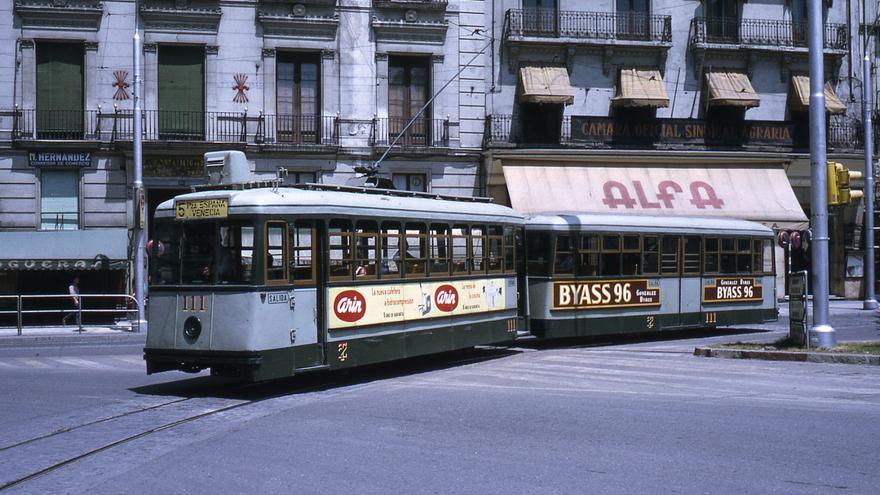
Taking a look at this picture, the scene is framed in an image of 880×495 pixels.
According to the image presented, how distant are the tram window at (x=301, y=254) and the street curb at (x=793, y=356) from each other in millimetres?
7864

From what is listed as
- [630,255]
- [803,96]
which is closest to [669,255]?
[630,255]

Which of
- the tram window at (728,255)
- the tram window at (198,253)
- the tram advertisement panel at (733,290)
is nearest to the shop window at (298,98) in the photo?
the tram window at (728,255)

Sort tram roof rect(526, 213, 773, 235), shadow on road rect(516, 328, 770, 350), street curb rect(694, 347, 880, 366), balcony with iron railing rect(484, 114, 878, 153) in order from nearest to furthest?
street curb rect(694, 347, 880, 366), tram roof rect(526, 213, 773, 235), shadow on road rect(516, 328, 770, 350), balcony with iron railing rect(484, 114, 878, 153)

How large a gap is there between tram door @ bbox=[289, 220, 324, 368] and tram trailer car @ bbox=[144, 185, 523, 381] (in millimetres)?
15

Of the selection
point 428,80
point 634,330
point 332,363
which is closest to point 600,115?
point 428,80

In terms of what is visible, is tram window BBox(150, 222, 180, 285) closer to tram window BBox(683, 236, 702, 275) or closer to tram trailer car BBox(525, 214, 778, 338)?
tram trailer car BBox(525, 214, 778, 338)

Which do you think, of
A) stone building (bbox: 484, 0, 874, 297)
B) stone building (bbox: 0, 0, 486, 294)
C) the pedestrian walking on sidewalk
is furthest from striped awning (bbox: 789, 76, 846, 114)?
the pedestrian walking on sidewalk

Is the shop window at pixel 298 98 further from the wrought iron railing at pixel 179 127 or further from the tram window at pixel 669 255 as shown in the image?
the tram window at pixel 669 255

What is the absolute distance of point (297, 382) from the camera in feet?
48.2

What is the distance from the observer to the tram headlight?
12.8 metres

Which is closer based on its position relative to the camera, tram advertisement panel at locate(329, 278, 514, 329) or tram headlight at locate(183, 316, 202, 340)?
tram headlight at locate(183, 316, 202, 340)

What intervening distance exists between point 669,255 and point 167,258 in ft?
40.2

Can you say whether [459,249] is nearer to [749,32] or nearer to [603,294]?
[603,294]

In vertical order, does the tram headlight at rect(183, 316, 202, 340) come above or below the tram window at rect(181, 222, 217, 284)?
below
